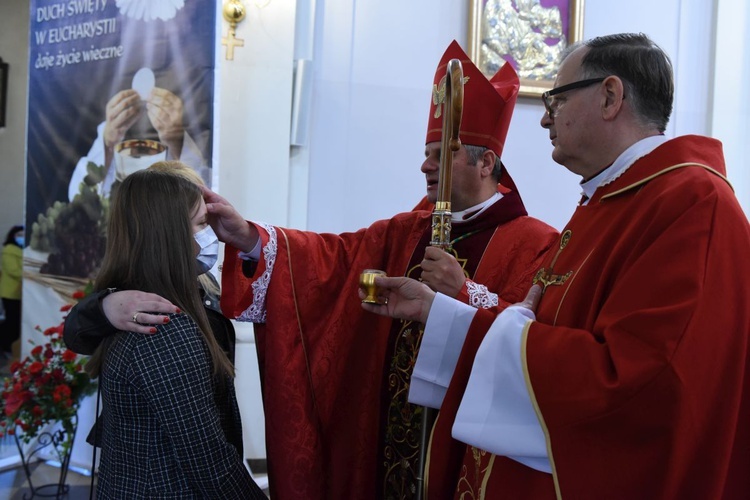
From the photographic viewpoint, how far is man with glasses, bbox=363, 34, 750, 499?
1.26m

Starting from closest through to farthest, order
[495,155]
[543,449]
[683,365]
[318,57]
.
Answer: [683,365], [543,449], [495,155], [318,57]

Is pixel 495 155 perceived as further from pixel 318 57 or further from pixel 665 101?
pixel 318 57

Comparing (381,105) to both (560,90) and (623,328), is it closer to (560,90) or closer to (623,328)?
(560,90)

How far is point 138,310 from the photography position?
166cm

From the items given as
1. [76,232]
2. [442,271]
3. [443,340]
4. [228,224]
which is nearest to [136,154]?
[76,232]

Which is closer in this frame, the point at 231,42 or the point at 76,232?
the point at 231,42

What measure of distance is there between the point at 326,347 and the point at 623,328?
1.21 meters

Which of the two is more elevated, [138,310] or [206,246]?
[206,246]

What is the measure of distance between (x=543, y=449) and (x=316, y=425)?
104cm

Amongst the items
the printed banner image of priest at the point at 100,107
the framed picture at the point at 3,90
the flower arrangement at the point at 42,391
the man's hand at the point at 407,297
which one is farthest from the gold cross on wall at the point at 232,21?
the framed picture at the point at 3,90

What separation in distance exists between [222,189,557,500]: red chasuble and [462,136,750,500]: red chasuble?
0.80 m

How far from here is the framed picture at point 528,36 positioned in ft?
14.6

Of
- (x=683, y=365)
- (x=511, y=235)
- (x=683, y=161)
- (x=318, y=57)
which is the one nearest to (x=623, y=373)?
(x=683, y=365)

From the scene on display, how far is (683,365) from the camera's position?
1.24 metres
